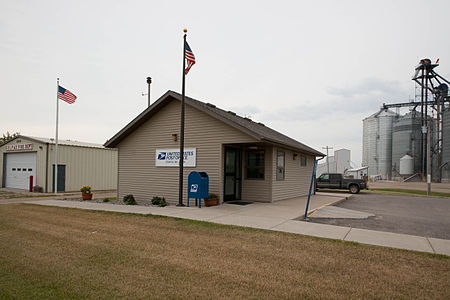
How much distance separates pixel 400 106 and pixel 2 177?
165 ft

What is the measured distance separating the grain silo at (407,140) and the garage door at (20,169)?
141 feet

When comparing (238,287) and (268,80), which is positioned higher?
(268,80)

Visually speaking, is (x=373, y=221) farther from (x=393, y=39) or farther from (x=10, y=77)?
(x=10, y=77)

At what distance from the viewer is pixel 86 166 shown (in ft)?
73.7

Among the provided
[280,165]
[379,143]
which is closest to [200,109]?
[280,165]

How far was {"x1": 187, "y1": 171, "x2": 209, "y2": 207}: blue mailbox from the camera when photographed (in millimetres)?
10596

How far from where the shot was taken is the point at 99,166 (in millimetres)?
23219

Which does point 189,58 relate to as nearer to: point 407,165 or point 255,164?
point 255,164

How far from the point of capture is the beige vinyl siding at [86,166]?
21.1m

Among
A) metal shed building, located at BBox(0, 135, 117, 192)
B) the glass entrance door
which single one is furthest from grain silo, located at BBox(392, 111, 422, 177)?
metal shed building, located at BBox(0, 135, 117, 192)

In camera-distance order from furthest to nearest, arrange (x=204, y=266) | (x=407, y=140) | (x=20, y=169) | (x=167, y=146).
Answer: (x=407, y=140) → (x=20, y=169) → (x=167, y=146) → (x=204, y=266)

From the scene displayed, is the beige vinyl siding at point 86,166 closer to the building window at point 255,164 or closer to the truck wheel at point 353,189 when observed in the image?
the building window at point 255,164

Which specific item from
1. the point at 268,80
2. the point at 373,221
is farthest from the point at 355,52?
the point at 373,221

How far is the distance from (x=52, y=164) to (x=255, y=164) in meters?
15.3
